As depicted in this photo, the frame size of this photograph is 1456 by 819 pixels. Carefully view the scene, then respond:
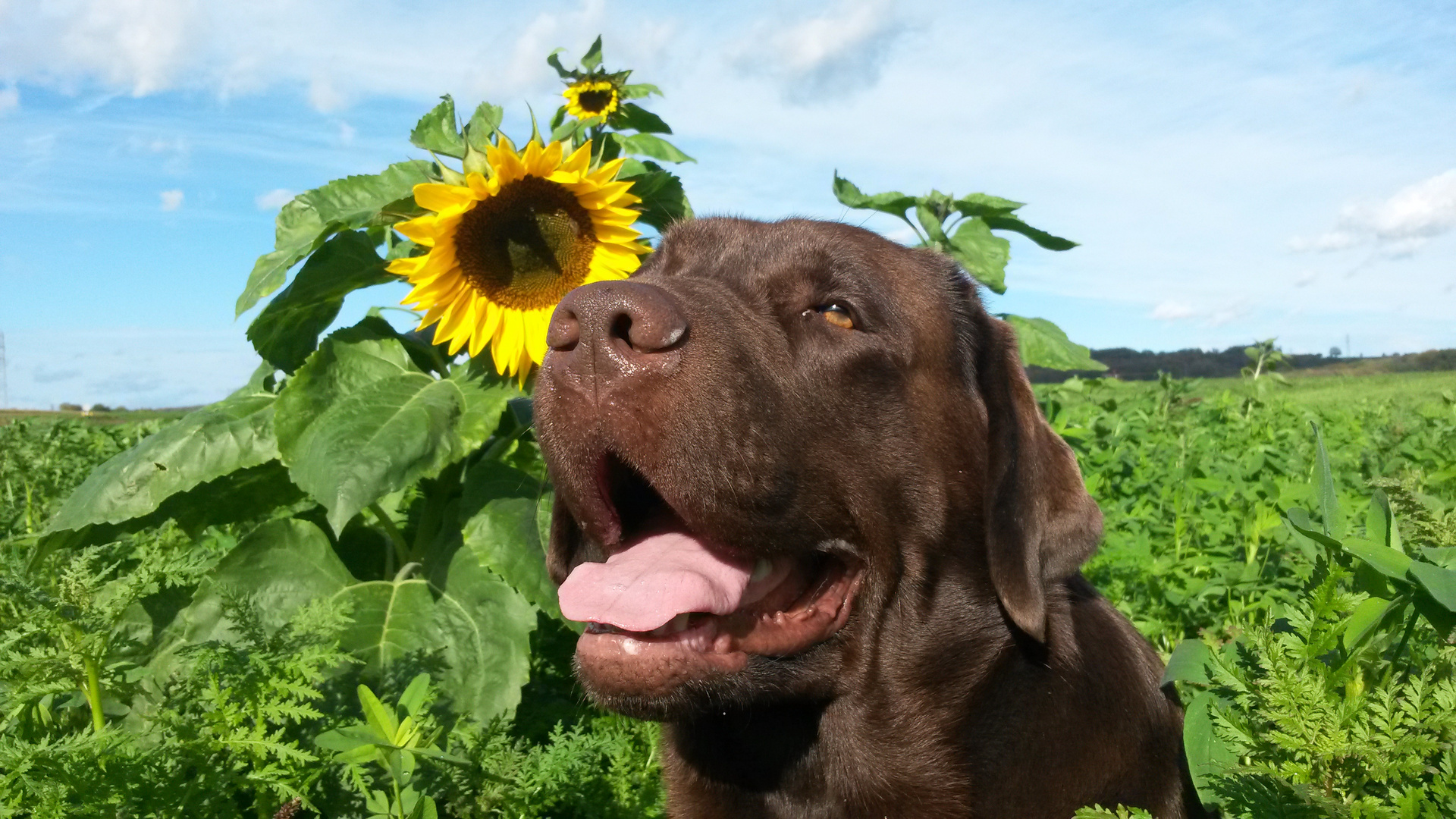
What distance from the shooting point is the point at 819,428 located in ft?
8.11

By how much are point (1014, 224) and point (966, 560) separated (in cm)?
228

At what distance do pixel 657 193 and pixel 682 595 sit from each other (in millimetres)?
1979

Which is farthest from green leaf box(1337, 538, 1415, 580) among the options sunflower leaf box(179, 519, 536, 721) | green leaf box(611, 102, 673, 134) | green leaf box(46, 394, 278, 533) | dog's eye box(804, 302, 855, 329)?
green leaf box(611, 102, 673, 134)

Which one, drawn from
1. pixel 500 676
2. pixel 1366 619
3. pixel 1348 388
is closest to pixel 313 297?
pixel 500 676

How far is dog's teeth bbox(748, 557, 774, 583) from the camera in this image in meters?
2.47

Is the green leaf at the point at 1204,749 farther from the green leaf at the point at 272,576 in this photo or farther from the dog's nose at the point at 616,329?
the green leaf at the point at 272,576

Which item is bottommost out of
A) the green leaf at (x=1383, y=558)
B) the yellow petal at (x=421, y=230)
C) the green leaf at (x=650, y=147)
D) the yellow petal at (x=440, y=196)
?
the green leaf at (x=1383, y=558)

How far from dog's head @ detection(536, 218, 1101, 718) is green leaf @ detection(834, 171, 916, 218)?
1722 millimetres

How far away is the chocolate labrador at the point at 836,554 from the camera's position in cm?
226

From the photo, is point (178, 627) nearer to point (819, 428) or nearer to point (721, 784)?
point (721, 784)

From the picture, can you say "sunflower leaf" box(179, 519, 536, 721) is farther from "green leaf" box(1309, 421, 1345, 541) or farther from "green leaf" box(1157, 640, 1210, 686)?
"green leaf" box(1309, 421, 1345, 541)

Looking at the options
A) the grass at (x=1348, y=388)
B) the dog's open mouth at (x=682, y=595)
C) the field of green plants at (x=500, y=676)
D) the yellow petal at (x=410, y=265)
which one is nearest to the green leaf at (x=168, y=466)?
the field of green plants at (x=500, y=676)

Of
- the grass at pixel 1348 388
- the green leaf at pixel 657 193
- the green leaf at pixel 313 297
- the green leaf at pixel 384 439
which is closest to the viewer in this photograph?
the green leaf at pixel 384 439

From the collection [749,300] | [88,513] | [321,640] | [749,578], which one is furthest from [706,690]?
[88,513]
